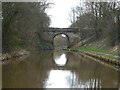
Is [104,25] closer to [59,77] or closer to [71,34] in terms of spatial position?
[59,77]

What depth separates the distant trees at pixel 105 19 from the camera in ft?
76.6

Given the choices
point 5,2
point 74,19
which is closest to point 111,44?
point 5,2

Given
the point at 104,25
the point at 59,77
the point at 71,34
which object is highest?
the point at 104,25

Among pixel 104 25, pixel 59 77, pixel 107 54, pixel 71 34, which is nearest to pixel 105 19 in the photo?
pixel 104 25

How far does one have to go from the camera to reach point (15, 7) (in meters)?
19.5

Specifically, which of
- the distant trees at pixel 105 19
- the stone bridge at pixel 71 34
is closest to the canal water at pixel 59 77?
the distant trees at pixel 105 19

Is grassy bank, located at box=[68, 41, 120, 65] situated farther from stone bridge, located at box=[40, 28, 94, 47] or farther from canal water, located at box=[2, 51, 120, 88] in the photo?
stone bridge, located at box=[40, 28, 94, 47]

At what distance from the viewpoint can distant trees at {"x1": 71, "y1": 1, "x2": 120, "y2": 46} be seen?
23344 millimetres

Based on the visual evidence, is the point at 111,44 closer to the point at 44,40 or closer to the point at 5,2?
the point at 5,2

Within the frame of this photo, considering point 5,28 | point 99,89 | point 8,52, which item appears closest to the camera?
point 99,89

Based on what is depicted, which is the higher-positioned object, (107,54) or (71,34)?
(71,34)

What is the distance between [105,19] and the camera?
96.9 feet

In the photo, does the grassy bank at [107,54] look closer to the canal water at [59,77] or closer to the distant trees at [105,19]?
the distant trees at [105,19]

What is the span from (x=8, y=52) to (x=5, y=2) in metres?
6.08
